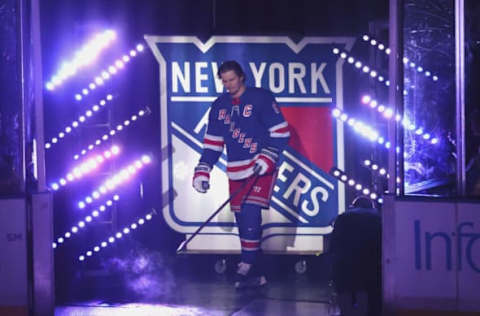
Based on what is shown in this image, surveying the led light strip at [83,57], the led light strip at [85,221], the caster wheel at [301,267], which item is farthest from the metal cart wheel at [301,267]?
the led light strip at [83,57]

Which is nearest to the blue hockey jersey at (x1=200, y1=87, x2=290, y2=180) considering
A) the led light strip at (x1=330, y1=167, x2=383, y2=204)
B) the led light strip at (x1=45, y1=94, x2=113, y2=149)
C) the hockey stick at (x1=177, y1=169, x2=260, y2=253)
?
the hockey stick at (x1=177, y1=169, x2=260, y2=253)

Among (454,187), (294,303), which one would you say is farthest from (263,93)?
(454,187)

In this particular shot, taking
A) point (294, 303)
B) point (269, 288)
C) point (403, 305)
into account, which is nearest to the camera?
point (403, 305)

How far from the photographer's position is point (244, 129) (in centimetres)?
890

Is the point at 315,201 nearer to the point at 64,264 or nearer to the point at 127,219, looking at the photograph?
the point at 127,219

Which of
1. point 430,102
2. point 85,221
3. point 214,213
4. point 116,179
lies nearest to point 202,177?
point 214,213

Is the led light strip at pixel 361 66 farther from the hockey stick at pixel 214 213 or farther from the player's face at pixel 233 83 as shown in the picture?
the hockey stick at pixel 214 213

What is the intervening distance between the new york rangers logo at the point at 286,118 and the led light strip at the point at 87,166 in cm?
57

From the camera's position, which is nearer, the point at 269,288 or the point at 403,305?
the point at 403,305

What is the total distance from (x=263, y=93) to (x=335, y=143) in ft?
3.01

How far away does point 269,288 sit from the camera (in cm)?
862

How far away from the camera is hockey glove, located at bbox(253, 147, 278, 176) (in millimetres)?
8734

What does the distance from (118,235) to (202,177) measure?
1.05 metres

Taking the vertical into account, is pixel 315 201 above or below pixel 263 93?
below
